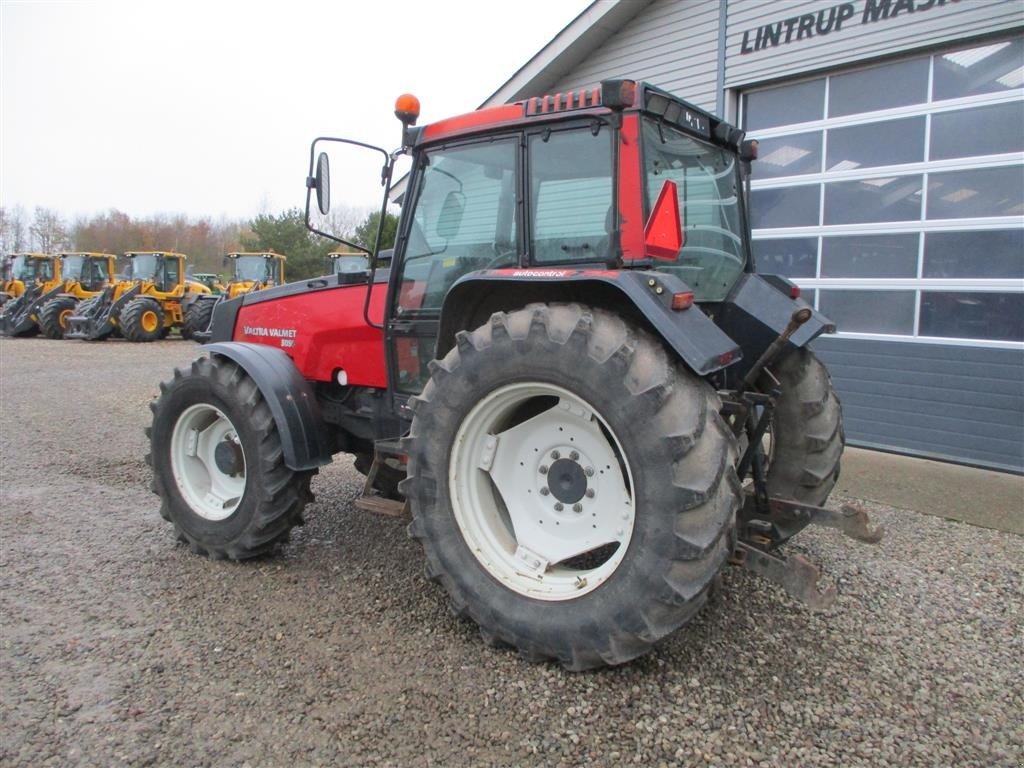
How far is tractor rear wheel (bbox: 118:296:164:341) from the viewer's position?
57.0ft

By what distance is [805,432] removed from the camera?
12.2 ft

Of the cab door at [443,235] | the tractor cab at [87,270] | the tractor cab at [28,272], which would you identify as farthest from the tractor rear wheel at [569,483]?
the tractor cab at [28,272]

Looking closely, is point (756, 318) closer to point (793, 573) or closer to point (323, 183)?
point (793, 573)

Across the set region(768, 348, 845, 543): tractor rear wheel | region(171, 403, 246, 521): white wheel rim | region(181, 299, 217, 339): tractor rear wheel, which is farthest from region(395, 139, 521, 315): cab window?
region(181, 299, 217, 339): tractor rear wheel

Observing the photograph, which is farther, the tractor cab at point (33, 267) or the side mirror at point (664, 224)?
the tractor cab at point (33, 267)

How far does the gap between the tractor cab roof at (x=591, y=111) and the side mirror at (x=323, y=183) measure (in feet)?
1.42

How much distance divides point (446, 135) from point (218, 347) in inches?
62.6

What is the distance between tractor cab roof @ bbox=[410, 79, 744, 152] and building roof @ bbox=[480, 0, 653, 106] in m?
4.84

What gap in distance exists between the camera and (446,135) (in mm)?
3438

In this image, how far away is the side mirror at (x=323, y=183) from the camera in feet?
11.2

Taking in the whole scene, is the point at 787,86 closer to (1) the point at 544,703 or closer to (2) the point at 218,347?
(2) the point at 218,347

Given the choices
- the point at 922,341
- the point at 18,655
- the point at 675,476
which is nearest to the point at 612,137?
the point at 675,476

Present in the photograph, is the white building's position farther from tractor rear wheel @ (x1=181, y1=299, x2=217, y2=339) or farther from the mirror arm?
tractor rear wheel @ (x1=181, y1=299, x2=217, y2=339)

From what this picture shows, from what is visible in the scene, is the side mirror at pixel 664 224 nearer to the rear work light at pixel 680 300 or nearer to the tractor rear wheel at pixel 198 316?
the rear work light at pixel 680 300
